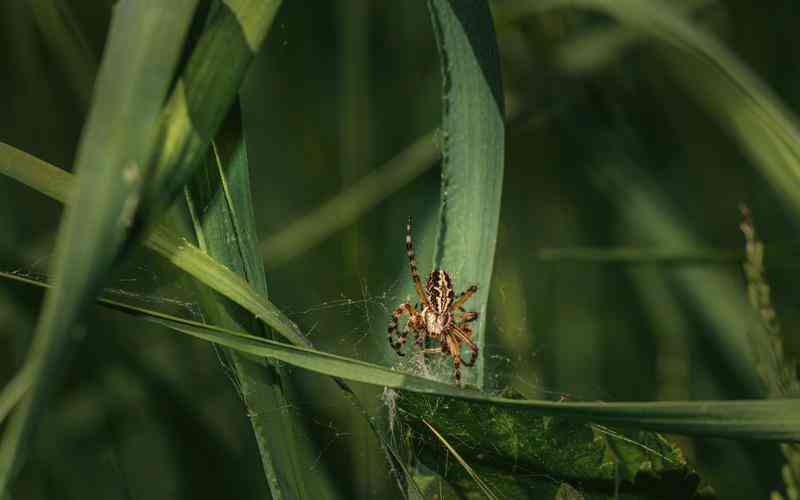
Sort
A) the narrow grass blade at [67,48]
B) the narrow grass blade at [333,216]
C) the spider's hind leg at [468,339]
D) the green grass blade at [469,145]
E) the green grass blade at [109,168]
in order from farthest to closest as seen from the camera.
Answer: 1. the narrow grass blade at [333,216]
2. the narrow grass blade at [67,48]
3. the spider's hind leg at [468,339]
4. the green grass blade at [469,145]
5. the green grass blade at [109,168]

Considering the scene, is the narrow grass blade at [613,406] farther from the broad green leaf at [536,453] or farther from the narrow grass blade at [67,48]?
the narrow grass blade at [67,48]

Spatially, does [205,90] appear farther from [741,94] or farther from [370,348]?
[370,348]

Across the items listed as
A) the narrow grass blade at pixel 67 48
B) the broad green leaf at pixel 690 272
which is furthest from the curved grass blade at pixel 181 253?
the broad green leaf at pixel 690 272

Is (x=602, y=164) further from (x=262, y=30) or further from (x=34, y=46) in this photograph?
(x=262, y=30)

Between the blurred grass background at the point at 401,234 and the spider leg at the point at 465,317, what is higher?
the blurred grass background at the point at 401,234

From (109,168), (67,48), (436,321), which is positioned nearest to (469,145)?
(436,321)

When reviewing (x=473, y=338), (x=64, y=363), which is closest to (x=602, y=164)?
(x=473, y=338)

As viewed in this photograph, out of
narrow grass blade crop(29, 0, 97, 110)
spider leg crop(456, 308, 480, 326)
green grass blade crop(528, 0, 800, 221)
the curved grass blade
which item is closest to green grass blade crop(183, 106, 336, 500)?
the curved grass blade
